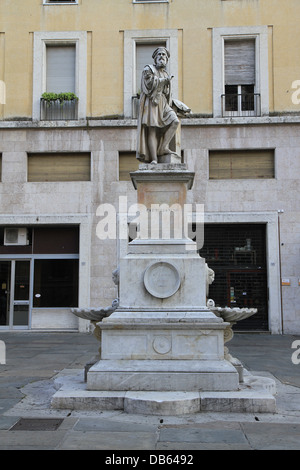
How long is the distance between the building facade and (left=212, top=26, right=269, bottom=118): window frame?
4 cm

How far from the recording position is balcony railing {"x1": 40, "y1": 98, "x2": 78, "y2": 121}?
17125mm

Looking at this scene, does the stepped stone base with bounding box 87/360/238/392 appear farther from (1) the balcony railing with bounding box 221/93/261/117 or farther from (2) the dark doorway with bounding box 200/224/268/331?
(1) the balcony railing with bounding box 221/93/261/117

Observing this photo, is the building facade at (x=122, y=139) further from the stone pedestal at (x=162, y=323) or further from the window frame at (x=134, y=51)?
the stone pedestal at (x=162, y=323)

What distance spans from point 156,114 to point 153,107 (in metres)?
0.12

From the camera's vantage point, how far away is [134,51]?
17.3 m

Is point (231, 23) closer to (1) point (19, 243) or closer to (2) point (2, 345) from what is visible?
(1) point (19, 243)

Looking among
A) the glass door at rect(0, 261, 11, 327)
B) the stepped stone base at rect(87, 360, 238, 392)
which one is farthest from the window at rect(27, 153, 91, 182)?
the stepped stone base at rect(87, 360, 238, 392)

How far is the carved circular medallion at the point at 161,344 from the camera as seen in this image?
6.25 m

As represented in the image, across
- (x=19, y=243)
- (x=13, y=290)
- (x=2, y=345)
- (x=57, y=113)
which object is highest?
(x=57, y=113)

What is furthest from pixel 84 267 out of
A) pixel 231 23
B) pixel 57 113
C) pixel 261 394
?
pixel 261 394

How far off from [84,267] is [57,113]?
555 cm

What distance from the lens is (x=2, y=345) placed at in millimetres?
13039

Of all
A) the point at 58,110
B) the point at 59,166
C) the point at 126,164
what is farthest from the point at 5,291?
the point at 58,110

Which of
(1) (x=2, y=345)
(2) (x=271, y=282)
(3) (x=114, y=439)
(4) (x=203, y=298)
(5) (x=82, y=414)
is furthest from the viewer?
(2) (x=271, y=282)
